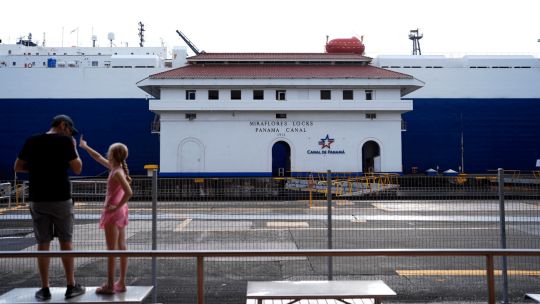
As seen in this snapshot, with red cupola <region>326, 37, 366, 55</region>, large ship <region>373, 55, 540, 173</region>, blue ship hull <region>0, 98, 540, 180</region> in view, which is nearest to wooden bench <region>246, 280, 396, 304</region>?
blue ship hull <region>0, 98, 540, 180</region>

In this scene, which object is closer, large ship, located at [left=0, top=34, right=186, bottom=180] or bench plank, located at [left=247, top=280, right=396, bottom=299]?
bench plank, located at [left=247, top=280, right=396, bottom=299]

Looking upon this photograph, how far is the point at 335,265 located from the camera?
7812 millimetres

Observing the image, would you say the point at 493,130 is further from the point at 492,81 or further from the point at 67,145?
the point at 67,145

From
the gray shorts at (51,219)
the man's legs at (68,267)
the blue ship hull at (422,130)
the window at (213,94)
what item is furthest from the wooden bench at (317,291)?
the blue ship hull at (422,130)

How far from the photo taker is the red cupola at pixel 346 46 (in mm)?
38438

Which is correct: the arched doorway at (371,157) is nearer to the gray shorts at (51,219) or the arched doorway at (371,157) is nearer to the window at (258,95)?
the window at (258,95)

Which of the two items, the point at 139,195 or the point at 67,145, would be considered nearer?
the point at 67,145

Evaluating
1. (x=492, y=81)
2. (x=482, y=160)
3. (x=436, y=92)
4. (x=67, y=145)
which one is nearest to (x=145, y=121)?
(x=436, y=92)

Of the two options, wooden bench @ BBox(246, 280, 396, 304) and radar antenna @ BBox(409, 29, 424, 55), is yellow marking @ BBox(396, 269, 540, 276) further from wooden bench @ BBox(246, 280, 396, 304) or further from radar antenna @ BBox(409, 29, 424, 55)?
radar antenna @ BBox(409, 29, 424, 55)

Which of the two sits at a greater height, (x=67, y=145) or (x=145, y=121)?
(x=145, y=121)

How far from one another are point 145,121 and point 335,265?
104 ft

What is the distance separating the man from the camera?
449 cm

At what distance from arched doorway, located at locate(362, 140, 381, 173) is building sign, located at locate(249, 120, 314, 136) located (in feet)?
17.7

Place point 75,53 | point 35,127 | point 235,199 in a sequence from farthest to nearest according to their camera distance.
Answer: point 75,53 < point 35,127 < point 235,199
